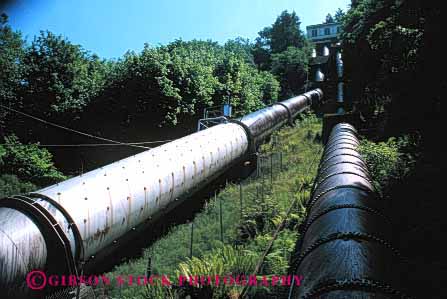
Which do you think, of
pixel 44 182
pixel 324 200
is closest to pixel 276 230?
pixel 324 200

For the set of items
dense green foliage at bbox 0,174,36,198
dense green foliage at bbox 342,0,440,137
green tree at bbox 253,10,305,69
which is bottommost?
dense green foliage at bbox 0,174,36,198

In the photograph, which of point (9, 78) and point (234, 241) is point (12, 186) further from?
point (234, 241)

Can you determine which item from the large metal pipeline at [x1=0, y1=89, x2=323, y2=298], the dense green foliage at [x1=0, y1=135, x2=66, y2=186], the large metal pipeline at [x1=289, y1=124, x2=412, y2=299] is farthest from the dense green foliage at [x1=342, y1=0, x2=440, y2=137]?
the dense green foliage at [x1=0, y1=135, x2=66, y2=186]

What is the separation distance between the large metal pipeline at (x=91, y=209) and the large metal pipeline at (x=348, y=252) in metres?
5.27

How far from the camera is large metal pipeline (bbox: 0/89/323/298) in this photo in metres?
8.38

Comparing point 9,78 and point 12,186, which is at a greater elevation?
point 9,78

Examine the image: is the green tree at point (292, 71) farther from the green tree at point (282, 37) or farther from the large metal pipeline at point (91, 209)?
the large metal pipeline at point (91, 209)

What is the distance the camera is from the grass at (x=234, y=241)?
931 centimetres

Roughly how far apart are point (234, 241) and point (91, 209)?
172 inches

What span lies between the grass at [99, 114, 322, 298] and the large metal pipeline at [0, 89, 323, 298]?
1.00 metres

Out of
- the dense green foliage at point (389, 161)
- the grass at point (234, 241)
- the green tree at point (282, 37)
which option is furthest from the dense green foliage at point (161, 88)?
the green tree at point (282, 37)

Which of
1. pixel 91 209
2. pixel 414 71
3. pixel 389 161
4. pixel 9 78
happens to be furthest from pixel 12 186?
pixel 414 71

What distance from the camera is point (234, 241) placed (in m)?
12.4

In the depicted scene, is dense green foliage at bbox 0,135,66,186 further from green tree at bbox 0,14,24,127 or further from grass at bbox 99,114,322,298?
grass at bbox 99,114,322,298
